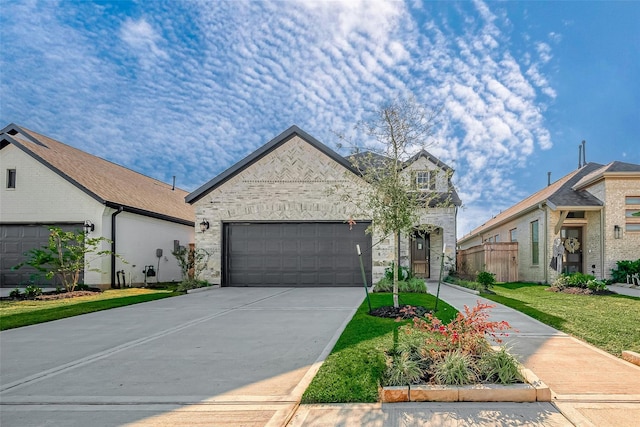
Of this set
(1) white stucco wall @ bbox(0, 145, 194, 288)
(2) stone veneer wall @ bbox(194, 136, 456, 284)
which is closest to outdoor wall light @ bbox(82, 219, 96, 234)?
(1) white stucco wall @ bbox(0, 145, 194, 288)

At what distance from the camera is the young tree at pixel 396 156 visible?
→ 315 inches

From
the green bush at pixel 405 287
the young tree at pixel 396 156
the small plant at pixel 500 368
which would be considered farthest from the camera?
the green bush at pixel 405 287

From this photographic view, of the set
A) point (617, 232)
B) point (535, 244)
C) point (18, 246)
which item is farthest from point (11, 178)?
point (617, 232)

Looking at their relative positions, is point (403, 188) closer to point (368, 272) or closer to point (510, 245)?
point (368, 272)

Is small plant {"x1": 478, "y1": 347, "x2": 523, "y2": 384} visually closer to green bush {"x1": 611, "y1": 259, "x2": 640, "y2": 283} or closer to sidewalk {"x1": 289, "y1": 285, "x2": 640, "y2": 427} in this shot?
sidewalk {"x1": 289, "y1": 285, "x2": 640, "y2": 427}

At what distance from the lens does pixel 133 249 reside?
16156 millimetres

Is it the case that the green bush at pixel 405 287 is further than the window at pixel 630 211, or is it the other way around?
the window at pixel 630 211

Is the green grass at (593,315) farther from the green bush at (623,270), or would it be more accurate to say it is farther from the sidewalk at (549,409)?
the green bush at (623,270)

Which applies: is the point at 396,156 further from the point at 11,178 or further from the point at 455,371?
the point at 11,178

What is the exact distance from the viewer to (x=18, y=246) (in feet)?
49.5

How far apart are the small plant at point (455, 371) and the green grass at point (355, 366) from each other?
598 mm

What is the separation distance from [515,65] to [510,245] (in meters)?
8.19

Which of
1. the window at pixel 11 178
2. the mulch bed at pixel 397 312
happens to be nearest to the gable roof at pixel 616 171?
the mulch bed at pixel 397 312

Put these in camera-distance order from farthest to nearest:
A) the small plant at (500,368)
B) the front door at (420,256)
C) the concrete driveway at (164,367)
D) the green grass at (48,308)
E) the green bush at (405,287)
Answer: the front door at (420,256) → the green bush at (405,287) → the green grass at (48,308) → the small plant at (500,368) → the concrete driveway at (164,367)
